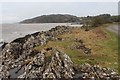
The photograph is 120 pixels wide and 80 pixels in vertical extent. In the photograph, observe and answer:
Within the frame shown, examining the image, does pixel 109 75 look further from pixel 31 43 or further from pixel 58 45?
pixel 31 43

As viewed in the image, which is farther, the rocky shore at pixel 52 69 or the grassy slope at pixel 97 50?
the grassy slope at pixel 97 50

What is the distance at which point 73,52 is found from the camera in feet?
145

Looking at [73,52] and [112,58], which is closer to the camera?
[112,58]

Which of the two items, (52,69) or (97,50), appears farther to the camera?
(97,50)

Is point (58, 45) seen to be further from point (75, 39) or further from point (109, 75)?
point (109, 75)

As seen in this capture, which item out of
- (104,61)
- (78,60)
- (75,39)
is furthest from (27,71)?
(75,39)

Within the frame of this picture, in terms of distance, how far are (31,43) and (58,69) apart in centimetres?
2121

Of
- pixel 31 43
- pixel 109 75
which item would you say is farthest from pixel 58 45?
pixel 109 75

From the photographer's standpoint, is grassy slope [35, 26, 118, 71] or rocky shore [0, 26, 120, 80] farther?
grassy slope [35, 26, 118, 71]

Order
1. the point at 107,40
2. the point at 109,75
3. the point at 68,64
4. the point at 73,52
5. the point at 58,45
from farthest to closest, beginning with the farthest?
the point at 107,40 < the point at 58,45 < the point at 73,52 < the point at 68,64 < the point at 109,75

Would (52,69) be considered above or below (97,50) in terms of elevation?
below

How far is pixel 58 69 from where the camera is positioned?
36469 mm

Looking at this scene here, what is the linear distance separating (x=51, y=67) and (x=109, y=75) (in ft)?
22.0

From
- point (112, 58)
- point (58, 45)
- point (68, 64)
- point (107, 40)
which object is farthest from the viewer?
point (107, 40)
